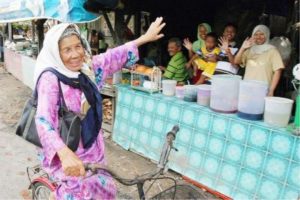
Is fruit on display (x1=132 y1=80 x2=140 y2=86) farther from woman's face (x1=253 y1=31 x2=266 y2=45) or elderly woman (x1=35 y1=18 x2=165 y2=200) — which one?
elderly woman (x1=35 y1=18 x2=165 y2=200)

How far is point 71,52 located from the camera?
6.86ft

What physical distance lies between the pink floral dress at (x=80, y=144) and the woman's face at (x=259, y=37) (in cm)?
233

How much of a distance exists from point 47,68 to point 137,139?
339 centimetres

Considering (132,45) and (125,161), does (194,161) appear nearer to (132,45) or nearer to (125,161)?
(125,161)

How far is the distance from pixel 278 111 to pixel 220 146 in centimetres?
86

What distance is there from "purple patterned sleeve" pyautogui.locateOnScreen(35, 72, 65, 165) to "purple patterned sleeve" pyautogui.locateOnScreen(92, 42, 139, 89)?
18.1 inches

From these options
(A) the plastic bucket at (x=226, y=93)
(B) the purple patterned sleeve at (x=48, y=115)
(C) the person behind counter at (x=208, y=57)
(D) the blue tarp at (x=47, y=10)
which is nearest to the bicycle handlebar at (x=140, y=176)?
(B) the purple patterned sleeve at (x=48, y=115)

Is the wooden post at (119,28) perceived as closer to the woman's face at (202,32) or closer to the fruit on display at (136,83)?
the fruit on display at (136,83)

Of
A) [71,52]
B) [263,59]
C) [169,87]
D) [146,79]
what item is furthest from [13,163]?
[263,59]

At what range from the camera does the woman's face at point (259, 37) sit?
167 inches

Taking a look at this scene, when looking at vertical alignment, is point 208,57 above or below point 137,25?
below

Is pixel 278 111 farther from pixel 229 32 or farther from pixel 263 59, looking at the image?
pixel 229 32

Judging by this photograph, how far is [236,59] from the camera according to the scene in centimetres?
453

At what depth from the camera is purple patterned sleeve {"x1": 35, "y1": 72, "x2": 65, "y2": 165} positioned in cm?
187
